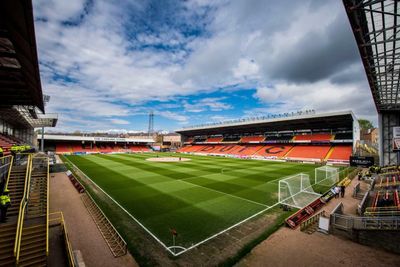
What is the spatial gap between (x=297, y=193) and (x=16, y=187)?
803 inches

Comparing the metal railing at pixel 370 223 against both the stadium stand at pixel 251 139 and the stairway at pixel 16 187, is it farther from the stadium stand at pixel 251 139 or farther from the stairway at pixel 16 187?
the stadium stand at pixel 251 139

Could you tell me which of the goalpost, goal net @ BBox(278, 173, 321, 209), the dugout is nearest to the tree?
the dugout

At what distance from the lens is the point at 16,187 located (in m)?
11.8

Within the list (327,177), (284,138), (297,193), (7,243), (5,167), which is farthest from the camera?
(284,138)

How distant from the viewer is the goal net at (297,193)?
15.8 m

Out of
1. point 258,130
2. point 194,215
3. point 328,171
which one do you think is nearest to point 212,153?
point 258,130

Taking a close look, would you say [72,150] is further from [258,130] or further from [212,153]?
[258,130]

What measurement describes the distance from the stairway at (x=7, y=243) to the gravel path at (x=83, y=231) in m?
2.24

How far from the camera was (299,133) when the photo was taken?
5662 cm

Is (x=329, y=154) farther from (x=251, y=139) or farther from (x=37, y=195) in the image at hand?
(x=37, y=195)

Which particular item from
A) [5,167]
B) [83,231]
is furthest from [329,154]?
[5,167]

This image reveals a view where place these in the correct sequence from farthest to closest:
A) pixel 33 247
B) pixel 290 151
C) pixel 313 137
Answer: pixel 313 137 → pixel 290 151 → pixel 33 247

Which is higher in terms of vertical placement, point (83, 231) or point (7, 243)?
point (7, 243)

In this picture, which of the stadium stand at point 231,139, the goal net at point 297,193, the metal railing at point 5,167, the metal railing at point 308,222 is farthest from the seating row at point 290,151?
the metal railing at point 5,167
